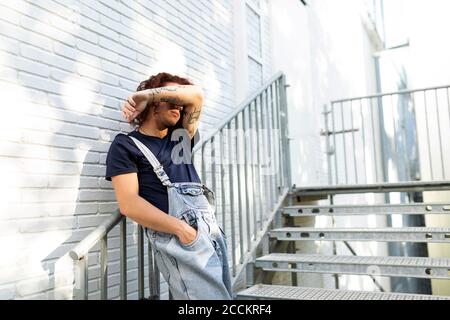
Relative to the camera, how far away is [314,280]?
4.22 m

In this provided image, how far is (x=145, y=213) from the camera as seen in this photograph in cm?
141

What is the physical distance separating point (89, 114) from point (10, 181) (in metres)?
0.49

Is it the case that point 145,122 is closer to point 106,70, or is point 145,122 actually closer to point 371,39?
point 106,70

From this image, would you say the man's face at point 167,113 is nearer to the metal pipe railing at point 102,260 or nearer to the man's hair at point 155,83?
the man's hair at point 155,83

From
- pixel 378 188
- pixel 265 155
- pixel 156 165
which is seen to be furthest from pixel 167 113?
pixel 378 188

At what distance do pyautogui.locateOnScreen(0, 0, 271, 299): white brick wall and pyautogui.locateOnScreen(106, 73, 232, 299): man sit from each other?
236 mm

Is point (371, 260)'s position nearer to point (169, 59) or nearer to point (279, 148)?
point (279, 148)

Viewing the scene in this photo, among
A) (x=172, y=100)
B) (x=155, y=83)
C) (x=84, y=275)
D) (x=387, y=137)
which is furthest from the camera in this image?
(x=387, y=137)

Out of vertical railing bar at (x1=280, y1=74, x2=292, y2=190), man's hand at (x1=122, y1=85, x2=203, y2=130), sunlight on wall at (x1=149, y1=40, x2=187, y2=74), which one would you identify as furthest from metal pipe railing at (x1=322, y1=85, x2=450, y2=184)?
man's hand at (x1=122, y1=85, x2=203, y2=130)

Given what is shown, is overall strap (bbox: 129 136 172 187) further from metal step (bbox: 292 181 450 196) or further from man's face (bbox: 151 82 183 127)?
metal step (bbox: 292 181 450 196)

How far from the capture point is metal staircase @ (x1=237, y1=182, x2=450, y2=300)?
208 cm

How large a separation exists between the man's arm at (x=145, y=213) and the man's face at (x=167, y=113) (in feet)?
1.10

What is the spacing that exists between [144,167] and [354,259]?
1436mm
